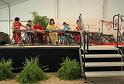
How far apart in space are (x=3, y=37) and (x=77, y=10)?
8.58m

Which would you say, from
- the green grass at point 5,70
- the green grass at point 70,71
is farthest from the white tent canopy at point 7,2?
the green grass at point 70,71

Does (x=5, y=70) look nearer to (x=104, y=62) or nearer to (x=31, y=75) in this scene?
(x=31, y=75)

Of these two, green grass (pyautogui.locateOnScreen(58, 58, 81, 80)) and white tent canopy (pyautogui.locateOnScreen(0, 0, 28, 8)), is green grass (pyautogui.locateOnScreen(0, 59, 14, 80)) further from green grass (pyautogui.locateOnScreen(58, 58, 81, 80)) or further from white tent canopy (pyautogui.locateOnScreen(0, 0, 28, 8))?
white tent canopy (pyautogui.locateOnScreen(0, 0, 28, 8))

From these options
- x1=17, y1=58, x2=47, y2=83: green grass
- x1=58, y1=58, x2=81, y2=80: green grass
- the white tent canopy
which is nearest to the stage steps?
x1=58, y1=58, x2=81, y2=80: green grass

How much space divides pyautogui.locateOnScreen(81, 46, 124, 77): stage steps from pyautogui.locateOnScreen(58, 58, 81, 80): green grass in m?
0.26

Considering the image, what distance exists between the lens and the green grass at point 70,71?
633cm

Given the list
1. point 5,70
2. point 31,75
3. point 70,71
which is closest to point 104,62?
point 70,71

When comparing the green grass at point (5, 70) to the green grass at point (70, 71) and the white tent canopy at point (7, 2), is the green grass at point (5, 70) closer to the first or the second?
the green grass at point (70, 71)

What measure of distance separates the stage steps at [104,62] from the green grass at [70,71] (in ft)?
0.86

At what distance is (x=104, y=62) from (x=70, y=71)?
2.72 ft

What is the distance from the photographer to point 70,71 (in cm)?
631

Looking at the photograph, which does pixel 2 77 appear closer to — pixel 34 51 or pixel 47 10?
pixel 34 51

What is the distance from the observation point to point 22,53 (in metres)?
7.03

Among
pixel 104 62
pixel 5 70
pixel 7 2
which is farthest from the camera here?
pixel 7 2
